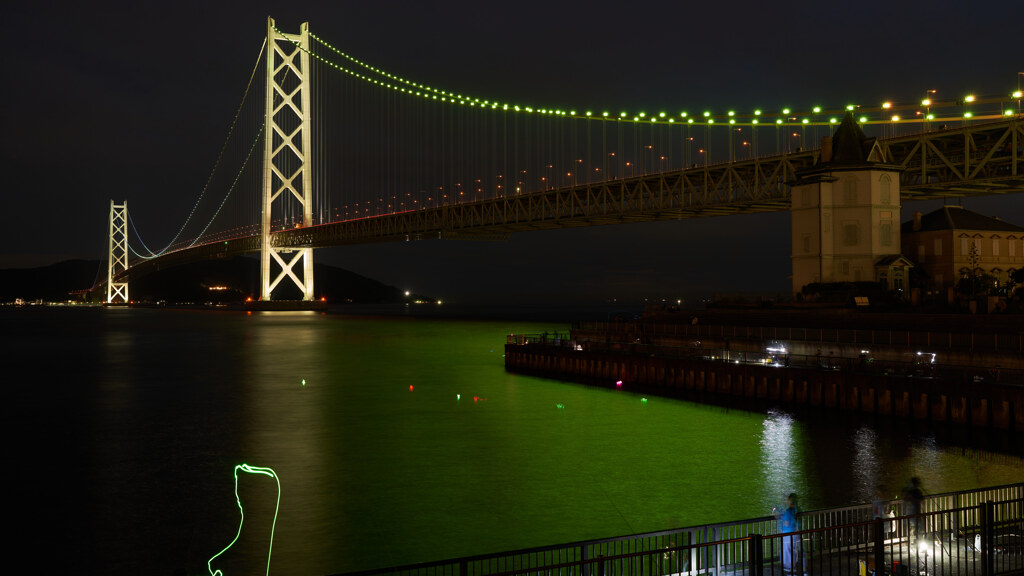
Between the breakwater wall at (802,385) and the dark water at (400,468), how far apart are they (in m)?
1.05

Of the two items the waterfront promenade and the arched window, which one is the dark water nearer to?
the waterfront promenade

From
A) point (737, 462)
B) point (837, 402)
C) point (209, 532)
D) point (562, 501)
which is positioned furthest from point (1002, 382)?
point (209, 532)

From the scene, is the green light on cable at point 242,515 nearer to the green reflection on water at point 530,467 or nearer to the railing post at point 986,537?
the green reflection on water at point 530,467

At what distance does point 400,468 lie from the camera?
18609 millimetres

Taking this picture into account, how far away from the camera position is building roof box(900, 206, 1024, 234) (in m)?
43.8

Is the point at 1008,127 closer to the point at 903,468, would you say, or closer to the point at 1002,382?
the point at 1002,382

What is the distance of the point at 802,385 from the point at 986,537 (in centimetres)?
1785

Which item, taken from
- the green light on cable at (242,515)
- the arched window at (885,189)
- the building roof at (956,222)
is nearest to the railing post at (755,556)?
the green light on cable at (242,515)

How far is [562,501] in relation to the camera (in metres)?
15.4

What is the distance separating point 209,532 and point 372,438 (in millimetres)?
9373

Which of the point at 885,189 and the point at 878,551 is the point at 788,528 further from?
the point at 885,189

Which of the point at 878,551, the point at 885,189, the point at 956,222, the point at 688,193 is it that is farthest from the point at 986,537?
the point at 688,193

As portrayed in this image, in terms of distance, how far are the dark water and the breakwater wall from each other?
1045 mm

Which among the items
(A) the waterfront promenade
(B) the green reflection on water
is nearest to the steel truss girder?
(A) the waterfront promenade
